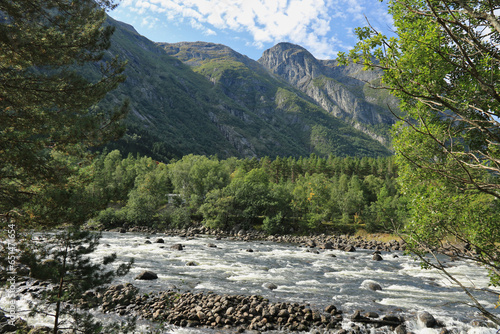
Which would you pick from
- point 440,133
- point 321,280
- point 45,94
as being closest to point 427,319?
point 321,280

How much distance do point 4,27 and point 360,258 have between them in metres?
39.4

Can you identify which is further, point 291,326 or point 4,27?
point 291,326

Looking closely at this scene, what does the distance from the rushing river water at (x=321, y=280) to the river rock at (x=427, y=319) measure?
359mm

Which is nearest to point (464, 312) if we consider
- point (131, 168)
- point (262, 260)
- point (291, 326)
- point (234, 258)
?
point (291, 326)

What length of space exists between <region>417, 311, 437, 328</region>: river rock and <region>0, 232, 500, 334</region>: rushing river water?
0.36 metres

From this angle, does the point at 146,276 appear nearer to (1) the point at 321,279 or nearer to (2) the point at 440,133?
(1) the point at 321,279

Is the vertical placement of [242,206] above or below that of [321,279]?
below

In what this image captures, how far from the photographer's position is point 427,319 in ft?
49.0

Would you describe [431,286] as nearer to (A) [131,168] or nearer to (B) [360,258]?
(B) [360,258]

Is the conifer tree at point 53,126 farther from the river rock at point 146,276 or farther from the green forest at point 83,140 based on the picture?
the river rock at point 146,276

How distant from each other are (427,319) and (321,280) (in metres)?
9.69

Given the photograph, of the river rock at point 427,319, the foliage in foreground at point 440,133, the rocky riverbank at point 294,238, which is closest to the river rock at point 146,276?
the river rock at point 427,319

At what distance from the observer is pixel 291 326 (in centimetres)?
1431

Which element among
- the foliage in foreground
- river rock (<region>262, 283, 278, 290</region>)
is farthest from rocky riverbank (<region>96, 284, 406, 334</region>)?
the foliage in foreground
